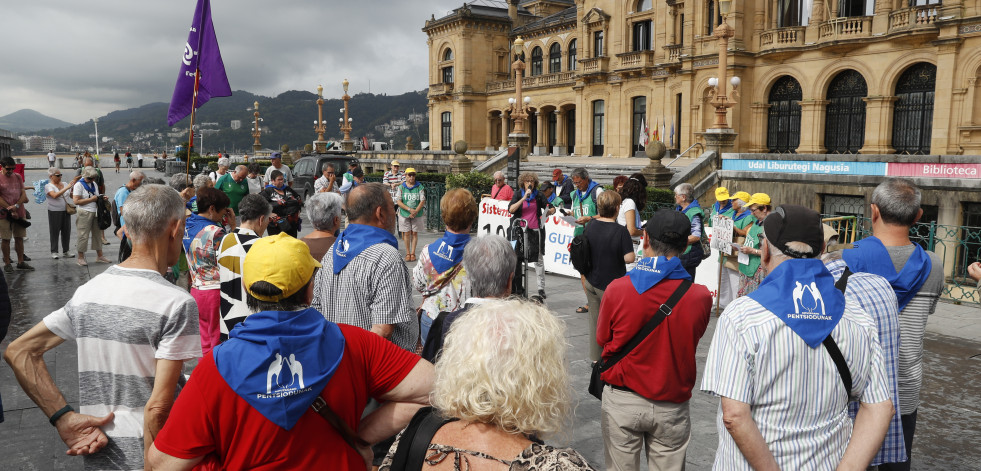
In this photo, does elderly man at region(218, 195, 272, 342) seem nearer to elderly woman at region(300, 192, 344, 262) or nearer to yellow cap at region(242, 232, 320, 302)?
elderly woman at region(300, 192, 344, 262)

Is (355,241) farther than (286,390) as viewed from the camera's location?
Yes

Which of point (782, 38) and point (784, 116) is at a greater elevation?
point (782, 38)

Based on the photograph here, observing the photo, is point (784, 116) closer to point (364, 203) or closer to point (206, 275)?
point (364, 203)

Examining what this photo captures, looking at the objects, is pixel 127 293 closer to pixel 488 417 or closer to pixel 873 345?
pixel 488 417

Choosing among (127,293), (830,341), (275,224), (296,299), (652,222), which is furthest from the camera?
(275,224)

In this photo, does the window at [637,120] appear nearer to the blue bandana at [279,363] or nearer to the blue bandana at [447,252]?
the blue bandana at [447,252]

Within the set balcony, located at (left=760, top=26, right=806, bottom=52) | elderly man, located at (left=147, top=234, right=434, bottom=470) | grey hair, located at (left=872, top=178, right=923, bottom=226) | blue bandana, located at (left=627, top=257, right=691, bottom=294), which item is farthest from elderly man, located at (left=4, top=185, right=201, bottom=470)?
balcony, located at (left=760, top=26, right=806, bottom=52)

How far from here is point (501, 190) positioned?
1225 cm

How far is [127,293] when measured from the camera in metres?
2.85

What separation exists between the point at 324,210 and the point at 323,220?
8cm

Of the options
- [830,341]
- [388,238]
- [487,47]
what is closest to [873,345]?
[830,341]

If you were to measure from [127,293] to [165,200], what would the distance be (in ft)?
1.64

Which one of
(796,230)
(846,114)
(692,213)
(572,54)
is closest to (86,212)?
(692,213)

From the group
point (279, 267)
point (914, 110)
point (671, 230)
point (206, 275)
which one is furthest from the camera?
point (914, 110)
